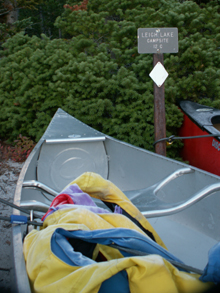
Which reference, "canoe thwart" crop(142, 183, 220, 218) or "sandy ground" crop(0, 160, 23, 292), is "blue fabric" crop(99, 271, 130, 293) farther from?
"canoe thwart" crop(142, 183, 220, 218)

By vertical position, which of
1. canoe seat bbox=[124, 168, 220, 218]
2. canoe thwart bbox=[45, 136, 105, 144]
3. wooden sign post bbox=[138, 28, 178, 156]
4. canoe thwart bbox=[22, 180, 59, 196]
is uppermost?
wooden sign post bbox=[138, 28, 178, 156]

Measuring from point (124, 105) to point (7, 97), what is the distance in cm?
243

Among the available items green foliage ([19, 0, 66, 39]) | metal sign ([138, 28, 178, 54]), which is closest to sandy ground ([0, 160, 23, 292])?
metal sign ([138, 28, 178, 54])

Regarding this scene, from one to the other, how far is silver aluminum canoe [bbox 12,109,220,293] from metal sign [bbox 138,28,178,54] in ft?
3.87

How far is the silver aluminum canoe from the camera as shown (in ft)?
6.69

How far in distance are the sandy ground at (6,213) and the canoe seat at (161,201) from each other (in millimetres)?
1113

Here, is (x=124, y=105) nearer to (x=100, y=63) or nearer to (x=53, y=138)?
(x=100, y=63)

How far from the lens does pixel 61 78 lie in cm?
450

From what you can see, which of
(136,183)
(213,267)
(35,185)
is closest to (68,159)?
(136,183)

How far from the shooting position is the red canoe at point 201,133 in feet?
10.4

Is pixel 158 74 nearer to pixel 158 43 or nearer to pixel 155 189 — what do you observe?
pixel 158 43

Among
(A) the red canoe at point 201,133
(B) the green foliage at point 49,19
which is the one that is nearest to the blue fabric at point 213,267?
(A) the red canoe at point 201,133

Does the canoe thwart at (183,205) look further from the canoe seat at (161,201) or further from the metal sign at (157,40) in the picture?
the metal sign at (157,40)

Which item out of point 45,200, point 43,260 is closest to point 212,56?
point 45,200
